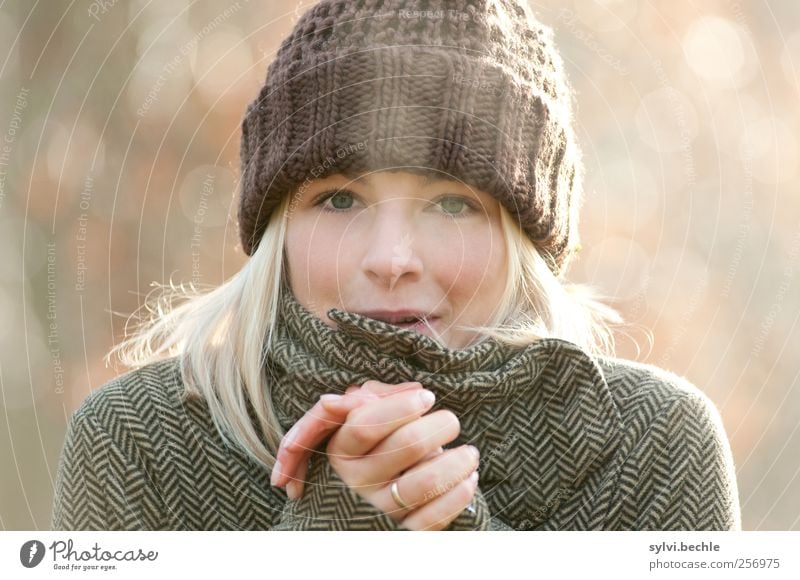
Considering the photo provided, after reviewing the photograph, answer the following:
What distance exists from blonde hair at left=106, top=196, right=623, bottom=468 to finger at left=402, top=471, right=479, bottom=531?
21cm

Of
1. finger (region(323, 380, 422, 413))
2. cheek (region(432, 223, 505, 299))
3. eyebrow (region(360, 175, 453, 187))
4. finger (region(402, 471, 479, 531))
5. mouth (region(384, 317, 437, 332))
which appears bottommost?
finger (region(402, 471, 479, 531))

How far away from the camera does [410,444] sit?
96cm

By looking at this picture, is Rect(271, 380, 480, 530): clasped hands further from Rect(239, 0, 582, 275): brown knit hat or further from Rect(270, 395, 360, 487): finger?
Rect(239, 0, 582, 275): brown knit hat

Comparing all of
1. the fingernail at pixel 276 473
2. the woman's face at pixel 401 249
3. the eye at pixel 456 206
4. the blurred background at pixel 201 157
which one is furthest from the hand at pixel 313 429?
the blurred background at pixel 201 157

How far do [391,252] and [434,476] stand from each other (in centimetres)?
26

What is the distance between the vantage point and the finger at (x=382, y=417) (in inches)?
37.8

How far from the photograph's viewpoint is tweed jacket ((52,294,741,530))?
3.55ft

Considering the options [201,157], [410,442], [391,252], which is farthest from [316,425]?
[201,157]

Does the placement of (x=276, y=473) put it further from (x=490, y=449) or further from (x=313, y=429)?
(x=490, y=449)

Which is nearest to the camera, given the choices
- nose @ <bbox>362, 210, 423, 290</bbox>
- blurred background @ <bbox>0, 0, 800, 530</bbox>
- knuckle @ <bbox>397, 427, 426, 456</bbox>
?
knuckle @ <bbox>397, 427, 426, 456</bbox>

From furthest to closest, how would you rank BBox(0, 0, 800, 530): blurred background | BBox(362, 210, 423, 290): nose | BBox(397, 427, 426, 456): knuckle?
1. BBox(0, 0, 800, 530): blurred background
2. BBox(362, 210, 423, 290): nose
3. BBox(397, 427, 426, 456): knuckle

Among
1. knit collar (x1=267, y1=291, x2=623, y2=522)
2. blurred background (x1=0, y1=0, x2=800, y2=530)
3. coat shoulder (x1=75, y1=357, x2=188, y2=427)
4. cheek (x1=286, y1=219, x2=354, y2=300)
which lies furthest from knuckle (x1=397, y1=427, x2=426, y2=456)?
blurred background (x1=0, y1=0, x2=800, y2=530)
